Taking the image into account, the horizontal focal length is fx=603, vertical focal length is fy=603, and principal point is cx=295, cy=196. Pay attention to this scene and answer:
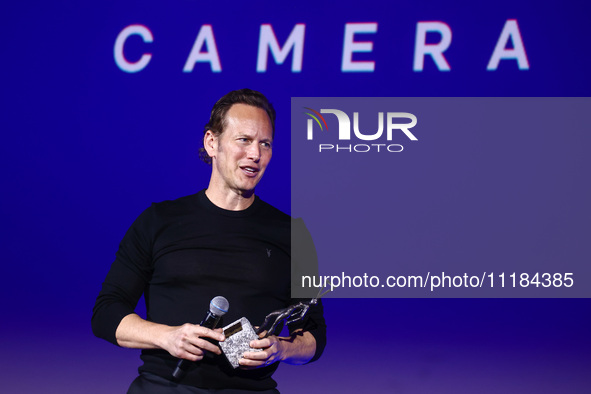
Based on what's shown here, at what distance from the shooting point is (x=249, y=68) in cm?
357

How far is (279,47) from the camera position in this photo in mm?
3588

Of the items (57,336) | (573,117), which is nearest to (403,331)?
(573,117)

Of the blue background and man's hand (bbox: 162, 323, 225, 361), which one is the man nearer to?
man's hand (bbox: 162, 323, 225, 361)

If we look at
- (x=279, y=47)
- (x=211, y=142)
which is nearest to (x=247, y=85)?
(x=279, y=47)

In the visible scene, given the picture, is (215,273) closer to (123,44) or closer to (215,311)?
(215,311)

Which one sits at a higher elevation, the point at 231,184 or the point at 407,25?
the point at 407,25

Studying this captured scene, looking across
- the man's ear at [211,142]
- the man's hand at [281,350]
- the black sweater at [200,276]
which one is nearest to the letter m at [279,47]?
the man's ear at [211,142]

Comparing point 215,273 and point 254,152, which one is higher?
point 254,152

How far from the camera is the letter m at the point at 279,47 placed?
3.55m

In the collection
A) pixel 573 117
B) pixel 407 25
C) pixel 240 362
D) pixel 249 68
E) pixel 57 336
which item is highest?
pixel 407 25

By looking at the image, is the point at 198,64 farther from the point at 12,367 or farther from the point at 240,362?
the point at 240,362

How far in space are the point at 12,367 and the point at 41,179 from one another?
1.29 metres

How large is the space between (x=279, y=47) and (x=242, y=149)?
217cm

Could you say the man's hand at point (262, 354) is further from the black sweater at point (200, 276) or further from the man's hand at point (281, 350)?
the black sweater at point (200, 276)
